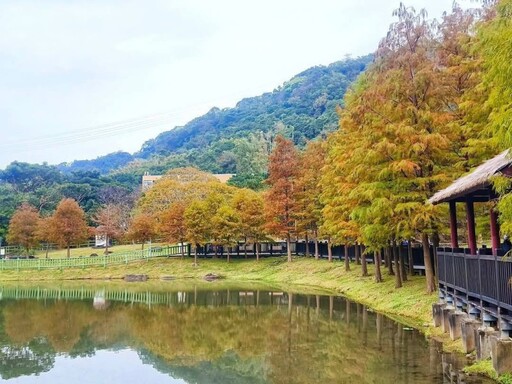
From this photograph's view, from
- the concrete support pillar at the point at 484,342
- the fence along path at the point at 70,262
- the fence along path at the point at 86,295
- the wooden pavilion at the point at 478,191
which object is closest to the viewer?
the wooden pavilion at the point at 478,191

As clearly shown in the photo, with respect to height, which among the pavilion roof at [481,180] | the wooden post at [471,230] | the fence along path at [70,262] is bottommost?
the fence along path at [70,262]

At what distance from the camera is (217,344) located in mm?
15930

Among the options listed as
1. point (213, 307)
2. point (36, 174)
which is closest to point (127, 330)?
point (213, 307)

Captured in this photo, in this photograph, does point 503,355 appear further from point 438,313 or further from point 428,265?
point 428,265

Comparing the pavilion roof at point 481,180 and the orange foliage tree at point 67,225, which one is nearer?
the pavilion roof at point 481,180

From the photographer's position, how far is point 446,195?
1254cm

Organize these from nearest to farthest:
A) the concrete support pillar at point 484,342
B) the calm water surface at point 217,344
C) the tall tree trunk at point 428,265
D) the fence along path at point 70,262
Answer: the concrete support pillar at point 484,342, the calm water surface at point 217,344, the tall tree trunk at point 428,265, the fence along path at point 70,262

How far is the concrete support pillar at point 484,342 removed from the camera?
10216mm

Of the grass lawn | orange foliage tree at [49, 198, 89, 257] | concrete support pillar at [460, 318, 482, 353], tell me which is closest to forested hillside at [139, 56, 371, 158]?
the grass lawn

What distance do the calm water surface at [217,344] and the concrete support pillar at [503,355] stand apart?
0.50m

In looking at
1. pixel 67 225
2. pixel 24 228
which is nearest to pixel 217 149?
pixel 24 228

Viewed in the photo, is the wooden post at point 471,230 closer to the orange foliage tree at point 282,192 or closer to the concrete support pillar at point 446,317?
the concrete support pillar at point 446,317

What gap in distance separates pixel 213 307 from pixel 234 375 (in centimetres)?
1293

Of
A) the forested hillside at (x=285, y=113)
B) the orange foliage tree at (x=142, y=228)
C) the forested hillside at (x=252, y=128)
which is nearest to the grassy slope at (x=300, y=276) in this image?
the orange foliage tree at (x=142, y=228)
